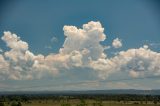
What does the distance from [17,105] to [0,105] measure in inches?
204

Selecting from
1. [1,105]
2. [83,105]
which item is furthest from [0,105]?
[83,105]

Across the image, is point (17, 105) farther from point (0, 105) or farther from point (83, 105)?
point (83, 105)

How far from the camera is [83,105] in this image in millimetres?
93625

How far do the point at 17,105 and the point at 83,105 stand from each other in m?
21.1

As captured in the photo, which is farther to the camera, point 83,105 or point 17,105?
point 17,105

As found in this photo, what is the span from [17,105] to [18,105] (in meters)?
0.82

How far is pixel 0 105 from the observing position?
9744 cm

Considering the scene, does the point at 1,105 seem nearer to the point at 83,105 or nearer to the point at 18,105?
the point at 18,105

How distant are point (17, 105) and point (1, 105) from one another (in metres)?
4.85

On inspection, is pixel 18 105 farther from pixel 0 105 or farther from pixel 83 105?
pixel 83 105

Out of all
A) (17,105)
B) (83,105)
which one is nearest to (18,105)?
(17,105)

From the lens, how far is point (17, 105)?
99688 mm

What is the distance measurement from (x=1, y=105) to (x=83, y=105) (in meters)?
24.9
